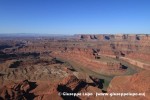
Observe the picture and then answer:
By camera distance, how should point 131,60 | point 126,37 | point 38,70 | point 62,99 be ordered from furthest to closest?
point 126,37 → point 131,60 → point 38,70 → point 62,99

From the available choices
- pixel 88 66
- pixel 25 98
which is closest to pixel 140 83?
pixel 25 98

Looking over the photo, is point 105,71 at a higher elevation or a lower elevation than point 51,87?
lower

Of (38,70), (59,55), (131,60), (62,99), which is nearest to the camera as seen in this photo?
(62,99)

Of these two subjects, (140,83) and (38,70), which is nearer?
(140,83)

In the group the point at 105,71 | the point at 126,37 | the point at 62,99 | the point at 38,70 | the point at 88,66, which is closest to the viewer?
the point at 62,99

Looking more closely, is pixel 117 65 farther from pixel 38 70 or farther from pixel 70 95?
pixel 70 95

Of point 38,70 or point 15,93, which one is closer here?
point 15,93

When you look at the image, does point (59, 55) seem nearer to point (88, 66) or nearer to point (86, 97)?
point (88, 66)

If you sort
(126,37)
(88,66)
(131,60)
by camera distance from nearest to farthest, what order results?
(88,66), (131,60), (126,37)

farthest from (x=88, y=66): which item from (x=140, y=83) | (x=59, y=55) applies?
(x=140, y=83)
